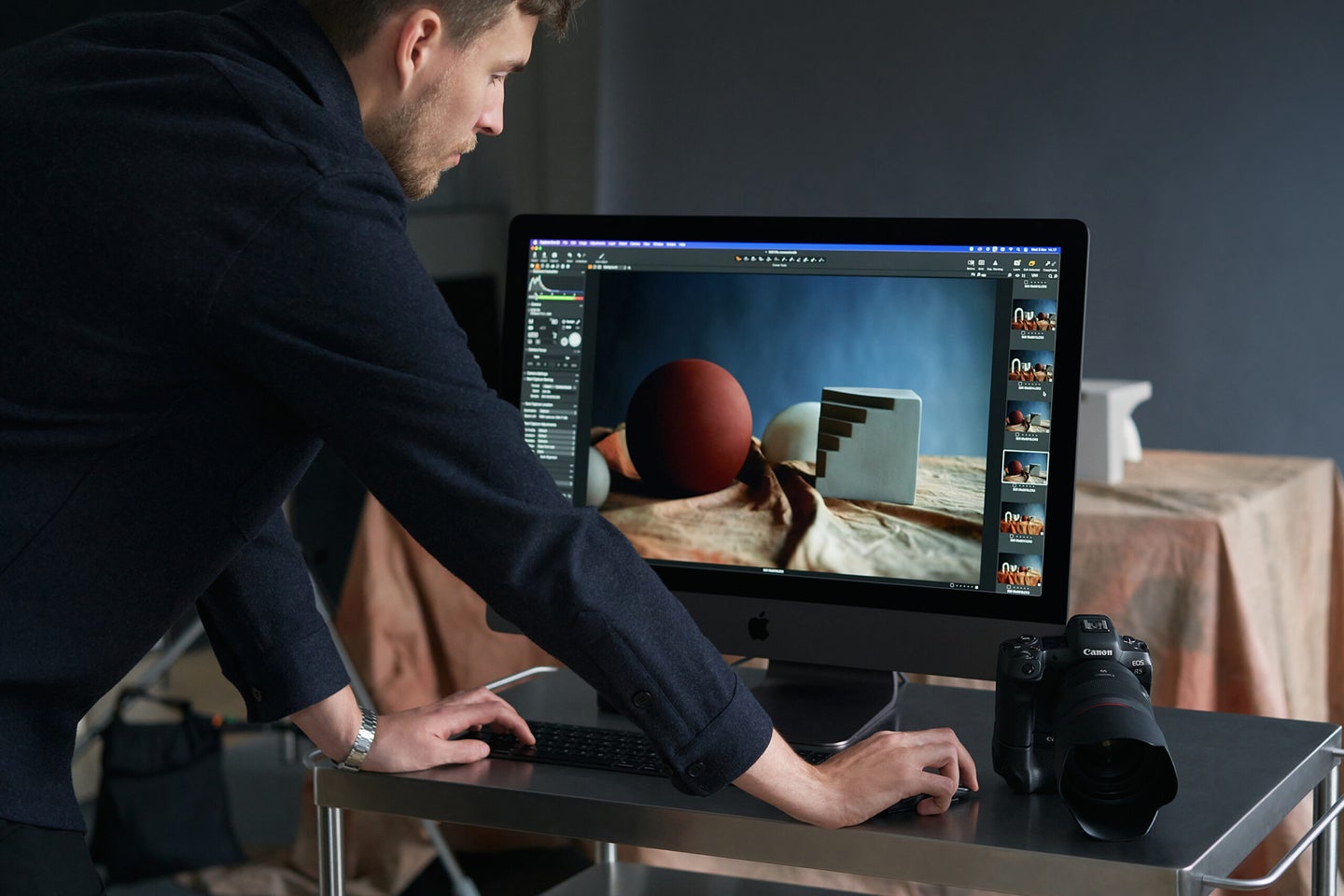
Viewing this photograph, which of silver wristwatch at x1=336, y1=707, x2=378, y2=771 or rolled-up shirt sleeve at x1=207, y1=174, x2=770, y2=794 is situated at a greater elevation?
rolled-up shirt sleeve at x1=207, y1=174, x2=770, y2=794

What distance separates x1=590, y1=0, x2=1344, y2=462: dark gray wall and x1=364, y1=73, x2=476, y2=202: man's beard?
3.06 m

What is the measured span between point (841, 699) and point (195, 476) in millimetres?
621

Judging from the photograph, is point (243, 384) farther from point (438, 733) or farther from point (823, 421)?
point (823, 421)

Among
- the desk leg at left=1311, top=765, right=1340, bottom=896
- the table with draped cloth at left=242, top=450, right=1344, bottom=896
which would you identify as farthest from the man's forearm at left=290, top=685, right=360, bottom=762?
the table with draped cloth at left=242, top=450, right=1344, bottom=896

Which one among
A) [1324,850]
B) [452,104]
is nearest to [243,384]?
[452,104]

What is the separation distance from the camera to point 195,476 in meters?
0.92

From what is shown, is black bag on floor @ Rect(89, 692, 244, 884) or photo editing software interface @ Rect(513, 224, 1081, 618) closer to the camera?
photo editing software interface @ Rect(513, 224, 1081, 618)

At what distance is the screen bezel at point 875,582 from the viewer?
1.18 meters

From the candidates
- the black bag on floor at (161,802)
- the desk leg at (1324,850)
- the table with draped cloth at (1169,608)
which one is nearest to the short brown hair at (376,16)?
the desk leg at (1324,850)

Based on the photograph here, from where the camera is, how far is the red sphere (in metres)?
1.30

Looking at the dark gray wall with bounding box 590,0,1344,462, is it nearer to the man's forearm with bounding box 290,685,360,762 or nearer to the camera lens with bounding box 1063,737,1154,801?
the camera lens with bounding box 1063,737,1154,801

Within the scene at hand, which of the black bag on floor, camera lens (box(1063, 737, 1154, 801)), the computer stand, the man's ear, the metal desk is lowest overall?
the black bag on floor

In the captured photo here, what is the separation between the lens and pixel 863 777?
990 millimetres

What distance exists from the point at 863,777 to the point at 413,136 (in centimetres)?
57
